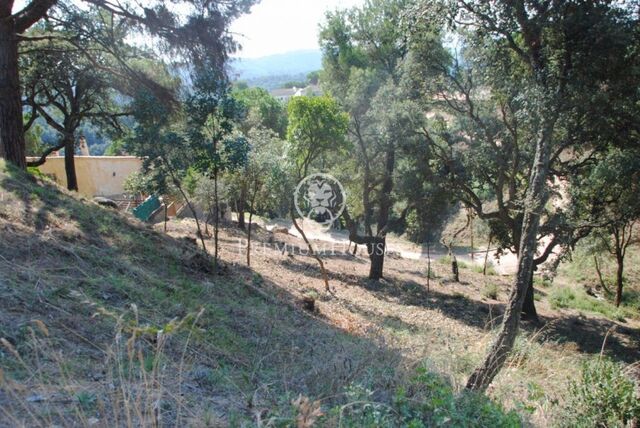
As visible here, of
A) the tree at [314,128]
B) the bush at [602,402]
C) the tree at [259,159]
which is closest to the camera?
the bush at [602,402]

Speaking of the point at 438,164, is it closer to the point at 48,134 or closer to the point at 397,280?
the point at 397,280

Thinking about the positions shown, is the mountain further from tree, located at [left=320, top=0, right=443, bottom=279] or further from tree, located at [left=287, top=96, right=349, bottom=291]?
tree, located at [left=287, top=96, right=349, bottom=291]

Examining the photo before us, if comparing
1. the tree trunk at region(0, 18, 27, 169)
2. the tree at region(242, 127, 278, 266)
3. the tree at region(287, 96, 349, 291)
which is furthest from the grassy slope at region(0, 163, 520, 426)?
the tree at region(287, 96, 349, 291)

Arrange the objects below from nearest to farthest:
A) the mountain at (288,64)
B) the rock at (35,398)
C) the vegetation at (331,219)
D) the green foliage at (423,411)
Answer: the rock at (35,398)
the green foliage at (423,411)
the vegetation at (331,219)
the mountain at (288,64)

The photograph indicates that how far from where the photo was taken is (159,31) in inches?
356

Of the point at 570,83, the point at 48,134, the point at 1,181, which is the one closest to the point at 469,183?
→ the point at 570,83

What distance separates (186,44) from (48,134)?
17.5 meters

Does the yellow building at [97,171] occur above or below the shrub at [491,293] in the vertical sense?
above

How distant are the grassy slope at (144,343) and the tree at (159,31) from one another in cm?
163

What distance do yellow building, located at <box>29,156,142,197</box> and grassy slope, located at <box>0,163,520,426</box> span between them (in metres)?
13.0

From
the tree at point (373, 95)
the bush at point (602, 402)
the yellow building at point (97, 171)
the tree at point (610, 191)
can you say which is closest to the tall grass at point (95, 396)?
the bush at point (602, 402)

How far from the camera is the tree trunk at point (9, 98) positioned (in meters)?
9.01

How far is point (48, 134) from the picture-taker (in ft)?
75.3

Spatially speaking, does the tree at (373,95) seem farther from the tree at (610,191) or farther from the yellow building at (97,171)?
the yellow building at (97,171)
